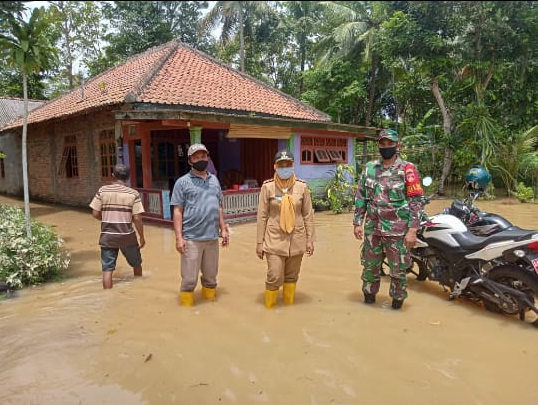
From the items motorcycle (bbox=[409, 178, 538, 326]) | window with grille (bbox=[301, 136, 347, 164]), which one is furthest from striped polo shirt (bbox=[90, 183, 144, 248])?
window with grille (bbox=[301, 136, 347, 164])

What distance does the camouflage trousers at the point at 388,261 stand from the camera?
381 cm

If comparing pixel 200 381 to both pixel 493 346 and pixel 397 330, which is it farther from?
pixel 493 346

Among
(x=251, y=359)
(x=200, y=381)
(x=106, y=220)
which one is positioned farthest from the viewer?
(x=106, y=220)

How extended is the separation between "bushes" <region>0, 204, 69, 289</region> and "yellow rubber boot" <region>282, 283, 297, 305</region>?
9.20 feet

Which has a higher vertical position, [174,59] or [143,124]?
[174,59]

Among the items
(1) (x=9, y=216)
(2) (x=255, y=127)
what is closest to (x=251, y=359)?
(1) (x=9, y=216)

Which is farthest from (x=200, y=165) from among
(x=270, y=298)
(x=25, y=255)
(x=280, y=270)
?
(x=25, y=255)

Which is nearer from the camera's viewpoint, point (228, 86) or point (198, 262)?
point (198, 262)

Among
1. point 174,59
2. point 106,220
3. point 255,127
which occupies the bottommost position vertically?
point 106,220

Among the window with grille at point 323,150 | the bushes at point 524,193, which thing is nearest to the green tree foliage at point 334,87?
the window with grille at point 323,150

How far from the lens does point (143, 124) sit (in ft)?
31.5

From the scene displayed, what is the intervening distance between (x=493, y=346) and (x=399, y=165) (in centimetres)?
166

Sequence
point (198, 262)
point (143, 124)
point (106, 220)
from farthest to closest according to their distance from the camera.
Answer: point (143, 124) → point (106, 220) → point (198, 262)

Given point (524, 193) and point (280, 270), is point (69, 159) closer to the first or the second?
point (280, 270)
